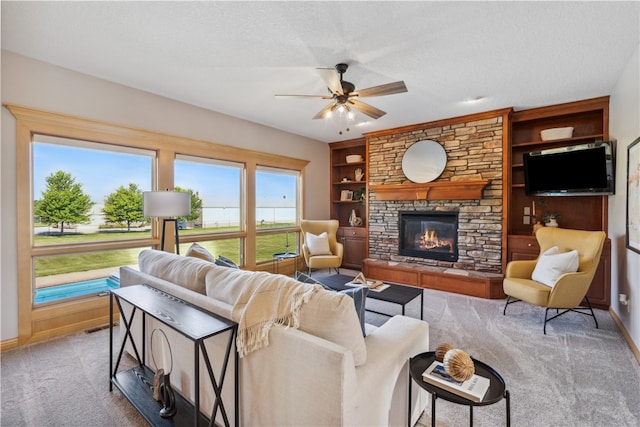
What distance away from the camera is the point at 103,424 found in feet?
5.72

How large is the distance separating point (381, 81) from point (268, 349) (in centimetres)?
286

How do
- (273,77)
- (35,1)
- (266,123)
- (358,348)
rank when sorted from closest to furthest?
1. (358,348)
2. (35,1)
3. (273,77)
4. (266,123)

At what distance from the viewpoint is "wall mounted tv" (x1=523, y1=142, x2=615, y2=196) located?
338cm

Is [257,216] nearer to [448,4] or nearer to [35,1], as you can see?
[35,1]

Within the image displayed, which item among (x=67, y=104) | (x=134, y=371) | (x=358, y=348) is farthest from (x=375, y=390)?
(x=67, y=104)

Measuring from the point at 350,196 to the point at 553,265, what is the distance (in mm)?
3709

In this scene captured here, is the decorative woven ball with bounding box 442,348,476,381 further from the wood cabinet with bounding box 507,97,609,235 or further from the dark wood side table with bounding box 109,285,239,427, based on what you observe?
the wood cabinet with bounding box 507,97,609,235

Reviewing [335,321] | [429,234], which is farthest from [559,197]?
[335,321]

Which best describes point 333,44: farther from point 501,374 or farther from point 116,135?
point 501,374

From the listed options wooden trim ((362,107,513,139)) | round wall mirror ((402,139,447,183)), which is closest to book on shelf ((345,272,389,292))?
round wall mirror ((402,139,447,183))

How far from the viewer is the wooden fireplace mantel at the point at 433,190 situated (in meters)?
4.32

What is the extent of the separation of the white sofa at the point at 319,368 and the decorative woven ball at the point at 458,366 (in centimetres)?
24

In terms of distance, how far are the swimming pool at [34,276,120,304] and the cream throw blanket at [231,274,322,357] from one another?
249cm

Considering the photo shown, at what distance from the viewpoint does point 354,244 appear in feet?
19.2
